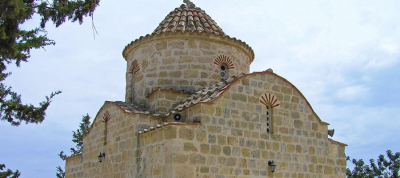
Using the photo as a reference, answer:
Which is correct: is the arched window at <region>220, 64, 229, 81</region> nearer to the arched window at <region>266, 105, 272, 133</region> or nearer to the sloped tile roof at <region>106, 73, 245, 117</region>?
the sloped tile roof at <region>106, 73, 245, 117</region>

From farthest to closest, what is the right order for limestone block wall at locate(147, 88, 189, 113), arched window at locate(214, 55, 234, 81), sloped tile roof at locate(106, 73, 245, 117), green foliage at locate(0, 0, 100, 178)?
arched window at locate(214, 55, 234, 81) < limestone block wall at locate(147, 88, 189, 113) < sloped tile roof at locate(106, 73, 245, 117) < green foliage at locate(0, 0, 100, 178)

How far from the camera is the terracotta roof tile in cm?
1171

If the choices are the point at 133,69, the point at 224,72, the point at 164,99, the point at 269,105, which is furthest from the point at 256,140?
the point at 133,69

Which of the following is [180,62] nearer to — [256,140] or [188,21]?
[188,21]

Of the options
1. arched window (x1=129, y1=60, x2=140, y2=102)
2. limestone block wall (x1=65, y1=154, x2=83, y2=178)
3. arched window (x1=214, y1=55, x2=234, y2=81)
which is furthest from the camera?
limestone block wall (x1=65, y1=154, x2=83, y2=178)

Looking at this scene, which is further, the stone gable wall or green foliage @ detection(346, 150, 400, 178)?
green foliage @ detection(346, 150, 400, 178)

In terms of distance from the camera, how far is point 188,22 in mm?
12133

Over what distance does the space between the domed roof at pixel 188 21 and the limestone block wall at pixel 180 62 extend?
309 mm

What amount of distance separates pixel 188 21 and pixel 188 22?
0.09m

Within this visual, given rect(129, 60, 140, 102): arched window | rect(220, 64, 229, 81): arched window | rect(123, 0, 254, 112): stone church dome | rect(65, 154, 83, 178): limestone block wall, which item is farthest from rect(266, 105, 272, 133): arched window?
rect(65, 154, 83, 178): limestone block wall

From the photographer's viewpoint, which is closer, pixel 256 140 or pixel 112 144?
pixel 256 140

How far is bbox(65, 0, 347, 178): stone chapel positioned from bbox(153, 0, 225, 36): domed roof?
0.15 feet

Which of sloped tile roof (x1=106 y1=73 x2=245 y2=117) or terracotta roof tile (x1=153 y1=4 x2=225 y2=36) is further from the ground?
terracotta roof tile (x1=153 y1=4 x2=225 y2=36)

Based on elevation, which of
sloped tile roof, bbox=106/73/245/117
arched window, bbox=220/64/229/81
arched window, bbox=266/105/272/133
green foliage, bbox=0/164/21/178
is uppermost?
arched window, bbox=220/64/229/81
